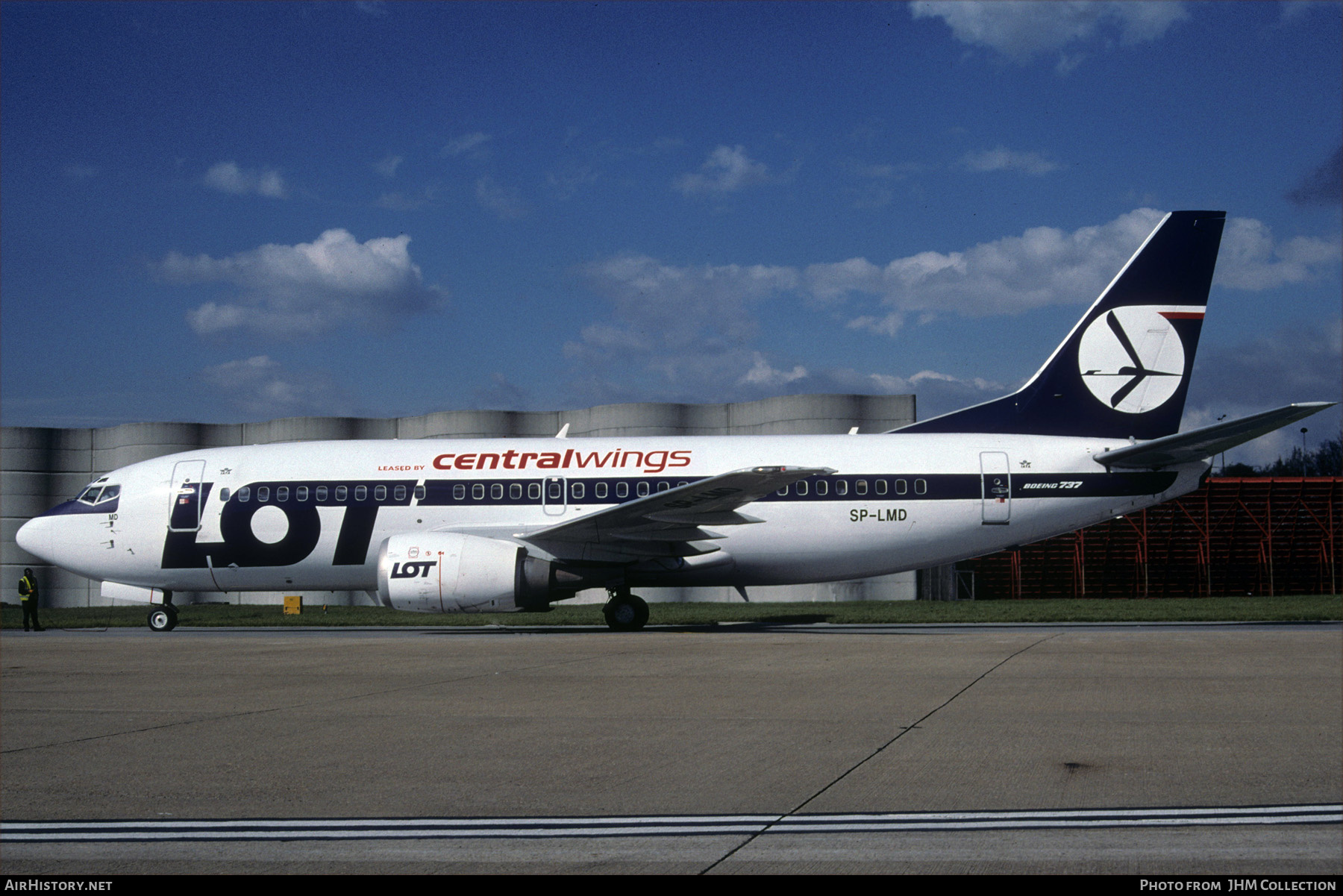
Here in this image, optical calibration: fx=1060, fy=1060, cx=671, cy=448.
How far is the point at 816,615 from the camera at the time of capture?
25.4 m

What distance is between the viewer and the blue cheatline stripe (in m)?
4.42

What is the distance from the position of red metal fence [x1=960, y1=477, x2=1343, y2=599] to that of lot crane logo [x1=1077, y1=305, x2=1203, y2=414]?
22924mm

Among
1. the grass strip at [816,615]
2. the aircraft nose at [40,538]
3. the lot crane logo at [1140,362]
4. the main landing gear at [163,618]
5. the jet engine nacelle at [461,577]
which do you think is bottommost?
the grass strip at [816,615]

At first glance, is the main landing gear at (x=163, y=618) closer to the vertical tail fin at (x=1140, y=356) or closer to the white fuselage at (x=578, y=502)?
the white fuselage at (x=578, y=502)

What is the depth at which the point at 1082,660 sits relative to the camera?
11555 millimetres

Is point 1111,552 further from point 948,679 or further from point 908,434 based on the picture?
point 948,679

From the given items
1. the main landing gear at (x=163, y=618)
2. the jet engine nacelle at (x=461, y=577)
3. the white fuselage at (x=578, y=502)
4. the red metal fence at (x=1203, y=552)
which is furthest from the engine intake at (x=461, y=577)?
the red metal fence at (x=1203, y=552)

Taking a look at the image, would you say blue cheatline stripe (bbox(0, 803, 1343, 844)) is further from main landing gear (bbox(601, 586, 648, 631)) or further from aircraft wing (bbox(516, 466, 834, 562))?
main landing gear (bbox(601, 586, 648, 631))

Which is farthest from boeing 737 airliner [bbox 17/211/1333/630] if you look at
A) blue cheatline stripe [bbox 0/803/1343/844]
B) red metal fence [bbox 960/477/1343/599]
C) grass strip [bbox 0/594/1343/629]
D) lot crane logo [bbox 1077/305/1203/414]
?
red metal fence [bbox 960/477/1343/599]

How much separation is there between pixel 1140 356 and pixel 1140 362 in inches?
4.7

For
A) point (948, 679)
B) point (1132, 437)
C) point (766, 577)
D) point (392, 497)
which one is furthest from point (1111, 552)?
point (948, 679)

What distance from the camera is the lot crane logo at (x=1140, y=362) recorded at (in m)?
20.6

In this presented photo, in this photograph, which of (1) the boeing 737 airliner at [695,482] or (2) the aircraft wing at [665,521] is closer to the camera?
(2) the aircraft wing at [665,521]

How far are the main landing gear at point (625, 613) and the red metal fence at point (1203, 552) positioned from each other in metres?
26.4
